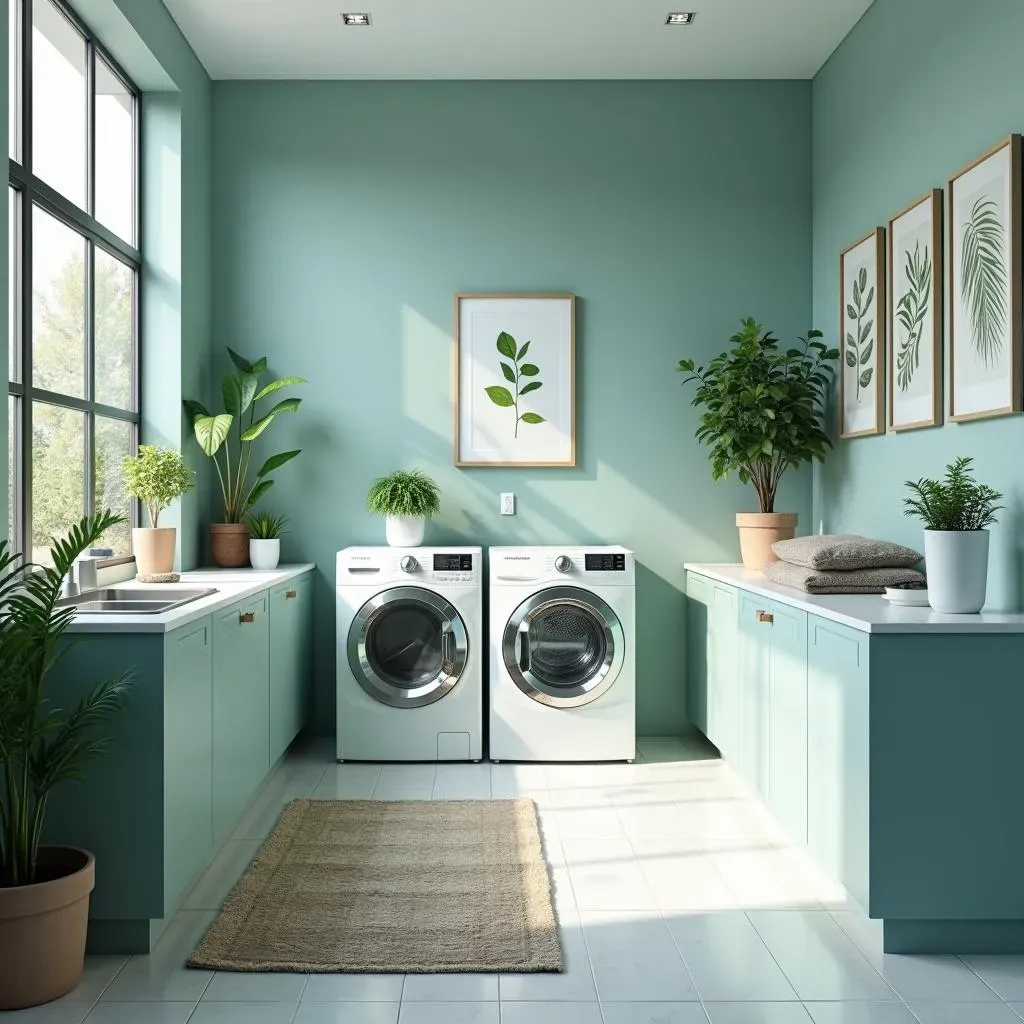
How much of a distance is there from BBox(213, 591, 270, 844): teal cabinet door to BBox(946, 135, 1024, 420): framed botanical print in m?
2.25

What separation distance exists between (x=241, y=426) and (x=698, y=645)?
7.22 feet

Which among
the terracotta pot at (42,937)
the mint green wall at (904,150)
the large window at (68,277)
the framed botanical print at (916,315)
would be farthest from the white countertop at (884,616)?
the large window at (68,277)

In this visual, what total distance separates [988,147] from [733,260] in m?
1.67

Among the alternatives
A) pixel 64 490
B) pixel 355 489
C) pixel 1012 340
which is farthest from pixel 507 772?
pixel 1012 340

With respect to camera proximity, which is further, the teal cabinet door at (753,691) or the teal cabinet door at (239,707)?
the teal cabinet door at (753,691)

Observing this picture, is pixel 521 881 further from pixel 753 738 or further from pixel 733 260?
pixel 733 260

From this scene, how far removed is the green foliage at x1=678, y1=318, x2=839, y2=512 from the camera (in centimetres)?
391

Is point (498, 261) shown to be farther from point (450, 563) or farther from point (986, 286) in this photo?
point (986, 286)

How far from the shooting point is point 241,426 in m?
4.32

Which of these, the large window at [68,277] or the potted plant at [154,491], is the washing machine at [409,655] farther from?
the large window at [68,277]

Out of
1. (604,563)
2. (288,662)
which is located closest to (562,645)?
(604,563)

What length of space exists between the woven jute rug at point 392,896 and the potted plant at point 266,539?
3.52ft

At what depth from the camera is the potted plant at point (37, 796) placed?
201 cm

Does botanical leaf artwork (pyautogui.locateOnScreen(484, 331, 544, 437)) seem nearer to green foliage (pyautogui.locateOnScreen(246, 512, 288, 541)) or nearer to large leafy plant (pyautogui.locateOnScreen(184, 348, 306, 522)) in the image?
large leafy plant (pyautogui.locateOnScreen(184, 348, 306, 522))
